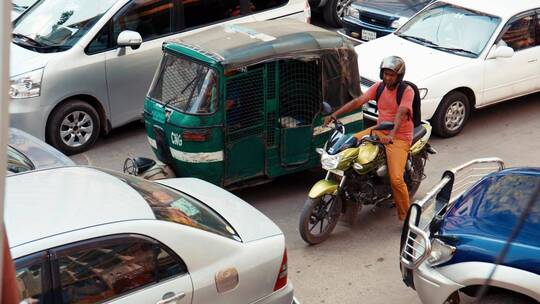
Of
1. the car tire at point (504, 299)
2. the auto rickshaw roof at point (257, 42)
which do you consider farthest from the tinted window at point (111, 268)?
the auto rickshaw roof at point (257, 42)

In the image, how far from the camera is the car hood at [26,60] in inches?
369

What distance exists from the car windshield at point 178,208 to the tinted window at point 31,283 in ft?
2.80

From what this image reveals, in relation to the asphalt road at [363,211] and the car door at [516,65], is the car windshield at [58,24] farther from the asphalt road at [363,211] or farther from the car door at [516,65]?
the car door at [516,65]

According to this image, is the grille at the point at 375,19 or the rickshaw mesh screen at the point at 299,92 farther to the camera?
the grille at the point at 375,19

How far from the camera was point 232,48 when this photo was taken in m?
8.01

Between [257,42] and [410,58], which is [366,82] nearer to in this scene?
[410,58]

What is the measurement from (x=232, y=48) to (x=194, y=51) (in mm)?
346

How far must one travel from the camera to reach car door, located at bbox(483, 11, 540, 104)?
10.4 meters

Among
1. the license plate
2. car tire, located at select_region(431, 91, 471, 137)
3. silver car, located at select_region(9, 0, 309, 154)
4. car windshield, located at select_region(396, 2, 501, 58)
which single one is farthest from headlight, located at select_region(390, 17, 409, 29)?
silver car, located at select_region(9, 0, 309, 154)

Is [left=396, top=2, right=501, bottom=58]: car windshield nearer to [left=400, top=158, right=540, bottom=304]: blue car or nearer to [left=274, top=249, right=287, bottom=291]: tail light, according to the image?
[left=400, top=158, right=540, bottom=304]: blue car


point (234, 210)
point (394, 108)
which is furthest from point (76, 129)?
point (234, 210)

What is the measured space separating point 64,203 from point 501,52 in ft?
21.5

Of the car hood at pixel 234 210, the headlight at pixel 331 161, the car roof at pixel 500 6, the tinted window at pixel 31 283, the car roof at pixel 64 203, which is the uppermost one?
the car roof at pixel 64 203

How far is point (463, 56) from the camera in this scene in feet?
33.8
